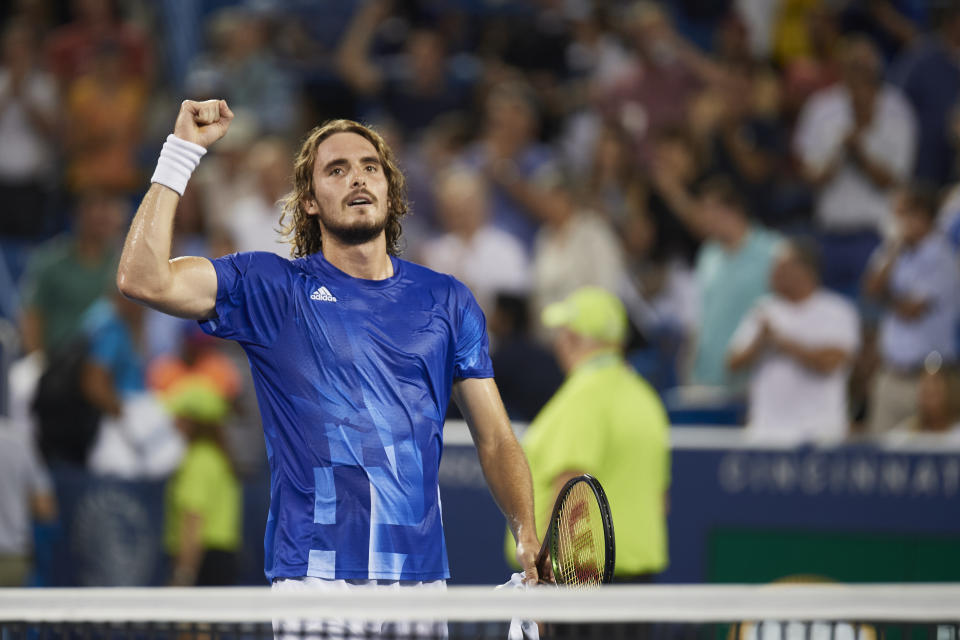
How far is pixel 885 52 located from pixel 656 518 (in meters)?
6.78

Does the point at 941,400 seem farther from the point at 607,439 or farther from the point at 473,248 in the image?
the point at 473,248

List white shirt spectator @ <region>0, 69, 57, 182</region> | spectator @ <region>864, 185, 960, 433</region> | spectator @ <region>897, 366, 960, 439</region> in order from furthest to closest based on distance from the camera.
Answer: white shirt spectator @ <region>0, 69, 57, 182</region>, spectator @ <region>864, 185, 960, 433</region>, spectator @ <region>897, 366, 960, 439</region>

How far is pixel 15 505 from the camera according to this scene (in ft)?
23.5

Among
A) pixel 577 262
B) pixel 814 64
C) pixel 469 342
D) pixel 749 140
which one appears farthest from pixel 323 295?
pixel 814 64

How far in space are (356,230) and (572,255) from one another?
207 inches

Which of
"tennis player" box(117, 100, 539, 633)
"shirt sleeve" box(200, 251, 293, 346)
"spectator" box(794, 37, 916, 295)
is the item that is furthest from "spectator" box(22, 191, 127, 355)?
"shirt sleeve" box(200, 251, 293, 346)

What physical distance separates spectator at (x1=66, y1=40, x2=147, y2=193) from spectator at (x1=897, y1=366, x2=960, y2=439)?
6429mm

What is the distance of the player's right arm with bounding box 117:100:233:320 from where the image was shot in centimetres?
338

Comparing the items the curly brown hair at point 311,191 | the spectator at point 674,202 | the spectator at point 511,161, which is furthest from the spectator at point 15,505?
the spectator at point 674,202

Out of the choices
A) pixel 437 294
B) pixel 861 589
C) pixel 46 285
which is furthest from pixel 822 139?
pixel 861 589

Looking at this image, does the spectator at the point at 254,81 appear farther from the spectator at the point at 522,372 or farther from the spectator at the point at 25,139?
the spectator at the point at 522,372

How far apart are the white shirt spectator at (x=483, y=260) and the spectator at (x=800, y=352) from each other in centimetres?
172

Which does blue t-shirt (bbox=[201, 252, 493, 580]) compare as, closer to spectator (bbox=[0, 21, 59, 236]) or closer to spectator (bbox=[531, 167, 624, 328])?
spectator (bbox=[531, 167, 624, 328])

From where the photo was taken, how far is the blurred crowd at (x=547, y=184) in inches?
323
